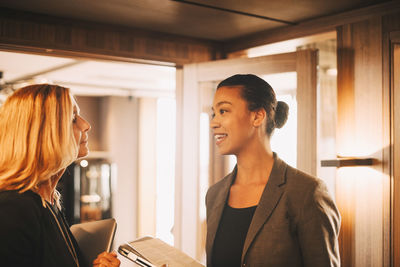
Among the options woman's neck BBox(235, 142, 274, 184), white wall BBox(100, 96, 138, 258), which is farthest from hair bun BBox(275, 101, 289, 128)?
white wall BBox(100, 96, 138, 258)

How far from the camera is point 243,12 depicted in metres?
2.22

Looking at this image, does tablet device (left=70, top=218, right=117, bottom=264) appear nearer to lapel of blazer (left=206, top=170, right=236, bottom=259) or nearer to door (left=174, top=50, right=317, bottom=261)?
lapel of blazer (left=206, top=170, right=236, bottom=259)

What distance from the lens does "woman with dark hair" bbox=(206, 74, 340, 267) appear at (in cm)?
141

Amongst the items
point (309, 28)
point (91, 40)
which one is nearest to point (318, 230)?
point (309, 28)

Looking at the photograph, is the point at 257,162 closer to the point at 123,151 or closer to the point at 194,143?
the point at 194,143

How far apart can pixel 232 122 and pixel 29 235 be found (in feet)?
2.85

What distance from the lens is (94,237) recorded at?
1473mm

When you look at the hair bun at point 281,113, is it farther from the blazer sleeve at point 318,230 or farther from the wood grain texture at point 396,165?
the wood grain texture at point 396,165

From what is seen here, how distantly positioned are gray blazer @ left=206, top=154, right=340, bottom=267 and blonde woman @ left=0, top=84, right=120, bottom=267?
0.65m

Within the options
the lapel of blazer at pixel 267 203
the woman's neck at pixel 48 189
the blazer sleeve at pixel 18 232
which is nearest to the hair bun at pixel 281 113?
the lapel of blazer at pixel 267 203

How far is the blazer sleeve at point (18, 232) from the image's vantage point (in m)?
1.09

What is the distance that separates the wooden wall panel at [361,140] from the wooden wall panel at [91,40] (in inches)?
42.6

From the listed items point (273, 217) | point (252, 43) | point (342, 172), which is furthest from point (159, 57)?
point (273, 217)

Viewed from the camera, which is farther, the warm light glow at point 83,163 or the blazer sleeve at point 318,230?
the warm light glow at point 83,163
